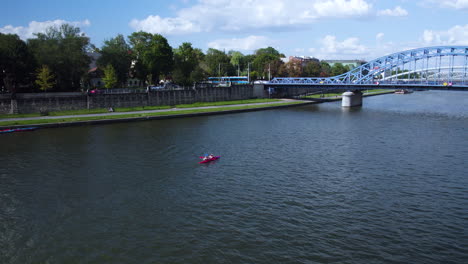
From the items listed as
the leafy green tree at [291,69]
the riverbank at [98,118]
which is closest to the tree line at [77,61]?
the riverbank at [98,118]

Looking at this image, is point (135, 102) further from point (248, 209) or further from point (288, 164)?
point (248, 209)

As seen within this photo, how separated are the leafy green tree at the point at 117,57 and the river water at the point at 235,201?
35427 mm

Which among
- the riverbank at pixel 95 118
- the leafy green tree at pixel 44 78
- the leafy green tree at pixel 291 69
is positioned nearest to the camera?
the riverbank at pixel 95 118

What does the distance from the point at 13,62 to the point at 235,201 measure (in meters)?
47.4

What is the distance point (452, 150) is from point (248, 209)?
71.6 feet

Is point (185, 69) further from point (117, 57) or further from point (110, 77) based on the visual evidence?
point (110, 77)

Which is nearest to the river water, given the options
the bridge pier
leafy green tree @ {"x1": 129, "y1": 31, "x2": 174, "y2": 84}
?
the bridge pier

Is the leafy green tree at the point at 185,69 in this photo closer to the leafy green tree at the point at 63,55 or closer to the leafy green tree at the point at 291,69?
the leafy green tree at the point at 63,55

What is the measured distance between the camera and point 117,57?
6850 centimetres

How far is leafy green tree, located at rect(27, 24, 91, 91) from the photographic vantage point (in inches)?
2290

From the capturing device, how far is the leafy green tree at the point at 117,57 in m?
68.1

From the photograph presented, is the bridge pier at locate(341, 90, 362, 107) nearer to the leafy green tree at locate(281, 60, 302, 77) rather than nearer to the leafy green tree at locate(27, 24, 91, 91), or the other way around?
the leafy green tree at locate(281, 60, 302, 77)

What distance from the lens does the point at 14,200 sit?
19.3m

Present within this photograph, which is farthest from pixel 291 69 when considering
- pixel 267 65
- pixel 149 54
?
pixel 149 54
